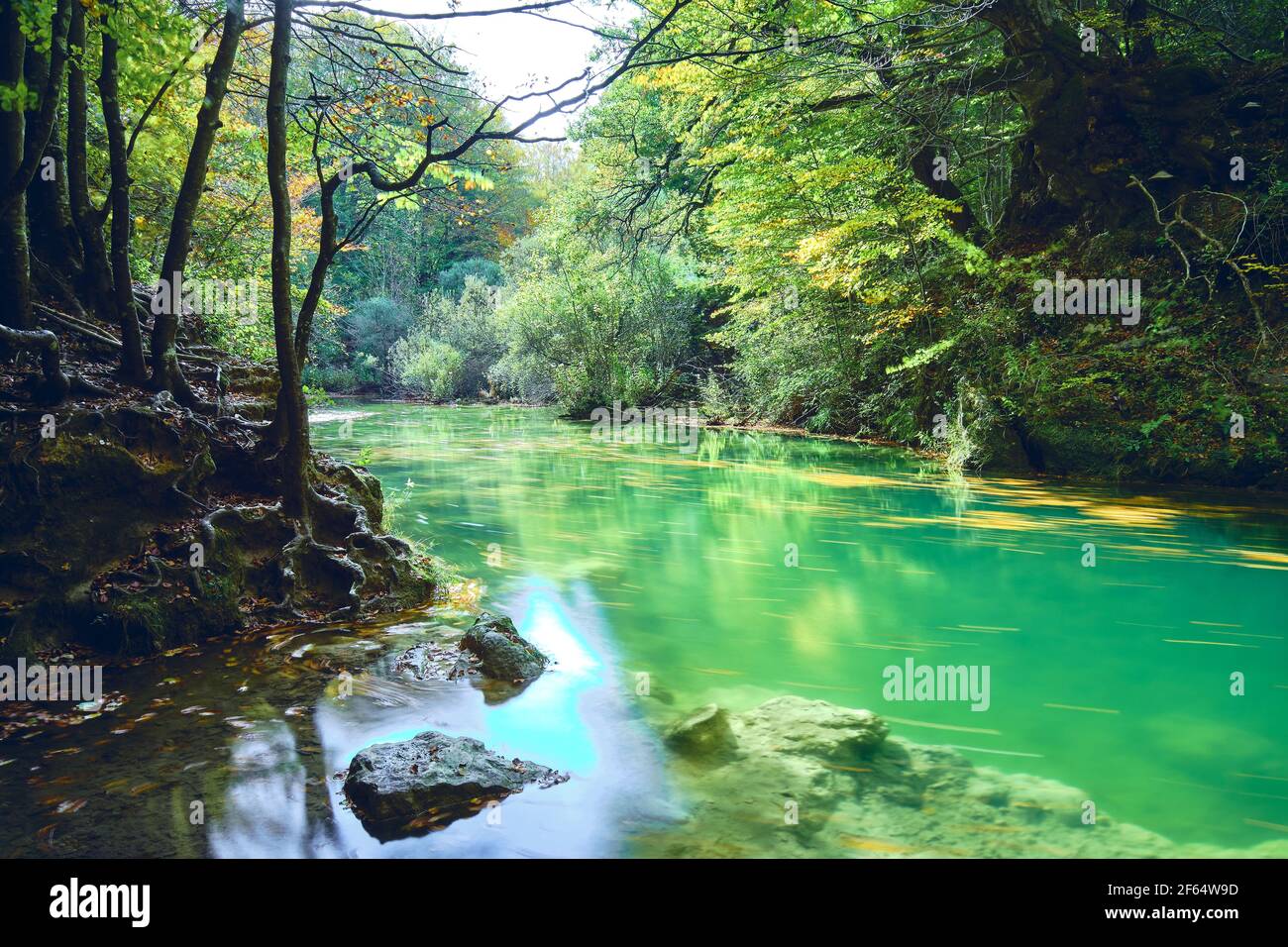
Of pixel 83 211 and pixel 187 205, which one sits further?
pixel 83 211

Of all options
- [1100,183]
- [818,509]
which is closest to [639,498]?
[818,509]

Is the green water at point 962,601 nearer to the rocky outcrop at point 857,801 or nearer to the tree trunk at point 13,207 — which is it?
the rocky outcrop at point 857,801

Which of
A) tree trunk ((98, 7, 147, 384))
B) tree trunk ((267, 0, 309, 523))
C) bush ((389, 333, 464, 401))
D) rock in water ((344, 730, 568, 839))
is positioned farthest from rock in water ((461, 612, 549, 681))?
bush ((389, 333, 464, 401))

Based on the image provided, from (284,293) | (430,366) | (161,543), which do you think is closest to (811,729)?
(161,543)

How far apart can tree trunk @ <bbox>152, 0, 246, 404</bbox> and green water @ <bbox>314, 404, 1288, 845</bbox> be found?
3.27 m

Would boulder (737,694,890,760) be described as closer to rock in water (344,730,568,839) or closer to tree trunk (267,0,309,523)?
rock in water (344,730,568,839)

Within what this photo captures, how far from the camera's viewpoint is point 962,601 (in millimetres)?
6793

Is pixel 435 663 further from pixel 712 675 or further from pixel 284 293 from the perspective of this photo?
pixel 284 293

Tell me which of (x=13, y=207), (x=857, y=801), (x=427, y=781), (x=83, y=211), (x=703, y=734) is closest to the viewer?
(x=427, y=781)

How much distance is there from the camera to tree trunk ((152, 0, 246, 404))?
588cm

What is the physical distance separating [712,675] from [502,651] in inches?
56.6

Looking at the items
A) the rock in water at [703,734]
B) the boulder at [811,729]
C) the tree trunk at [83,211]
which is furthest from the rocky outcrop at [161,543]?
the boulder at [811,729]

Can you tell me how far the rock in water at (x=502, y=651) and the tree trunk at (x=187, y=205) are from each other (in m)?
3.52

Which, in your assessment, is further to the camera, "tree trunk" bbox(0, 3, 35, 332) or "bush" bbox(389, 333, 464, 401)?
"bush" bbox(389, 333, 464, 401)
